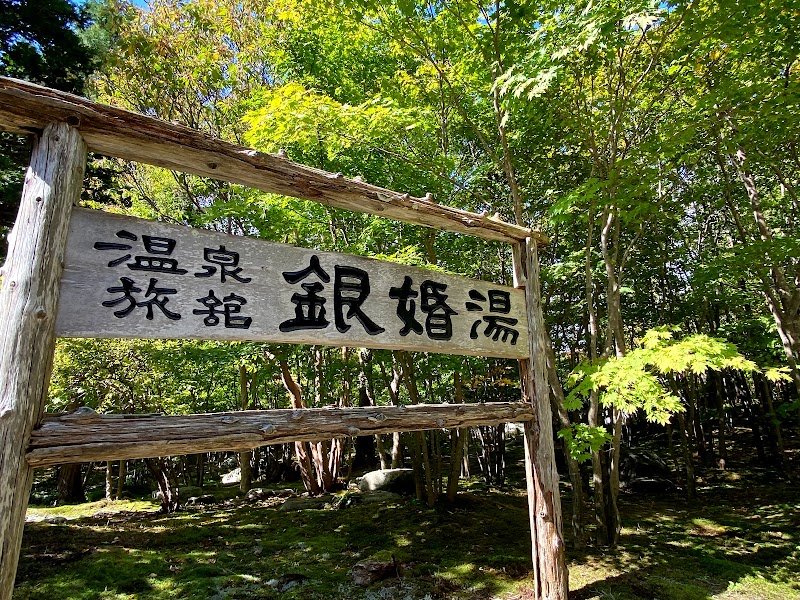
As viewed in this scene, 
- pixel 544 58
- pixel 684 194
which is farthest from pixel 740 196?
pixel 544 58

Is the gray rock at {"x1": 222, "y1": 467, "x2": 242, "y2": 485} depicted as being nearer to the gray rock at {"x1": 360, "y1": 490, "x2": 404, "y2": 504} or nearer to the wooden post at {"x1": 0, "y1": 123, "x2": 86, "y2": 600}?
the gray rock at {"x1": 360, "y1": 490, "x2": 404, "y2": 504}

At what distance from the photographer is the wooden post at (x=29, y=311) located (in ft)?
6.17

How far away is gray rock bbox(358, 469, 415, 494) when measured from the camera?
1048 centimetres

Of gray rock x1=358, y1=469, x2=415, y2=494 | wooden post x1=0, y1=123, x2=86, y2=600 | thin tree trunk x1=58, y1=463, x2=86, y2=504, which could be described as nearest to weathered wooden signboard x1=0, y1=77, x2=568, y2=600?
wooden post x1=0, y1=123, x2=86, y2=600

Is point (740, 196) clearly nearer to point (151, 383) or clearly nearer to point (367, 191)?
point (367, 191)

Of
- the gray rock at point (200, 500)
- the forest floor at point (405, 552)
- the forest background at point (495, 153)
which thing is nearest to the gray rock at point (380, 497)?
the forest floor at point (405, 552)

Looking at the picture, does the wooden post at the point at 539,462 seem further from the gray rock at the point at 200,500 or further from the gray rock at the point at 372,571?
the gray rock at the point at 200,500

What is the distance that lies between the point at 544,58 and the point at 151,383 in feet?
31.7

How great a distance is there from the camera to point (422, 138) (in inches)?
302

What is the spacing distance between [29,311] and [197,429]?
97 centimetres

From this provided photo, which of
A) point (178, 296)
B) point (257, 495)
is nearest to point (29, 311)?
point (178, 296)

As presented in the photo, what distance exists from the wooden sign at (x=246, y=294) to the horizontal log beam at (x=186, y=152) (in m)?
0.44

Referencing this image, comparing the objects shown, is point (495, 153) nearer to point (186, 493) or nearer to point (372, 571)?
point (372, 571)

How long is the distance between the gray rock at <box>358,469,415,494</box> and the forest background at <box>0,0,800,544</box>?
107 cm
